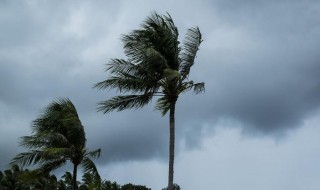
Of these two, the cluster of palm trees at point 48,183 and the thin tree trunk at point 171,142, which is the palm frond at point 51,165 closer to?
the cluster of palm trees at point 48,183

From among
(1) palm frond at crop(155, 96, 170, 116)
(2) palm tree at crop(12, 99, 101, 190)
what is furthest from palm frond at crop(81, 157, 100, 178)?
(1) palm frond at crop(155, 96, 170, 116)

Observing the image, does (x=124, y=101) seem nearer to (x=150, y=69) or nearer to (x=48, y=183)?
(x=150, y=69)

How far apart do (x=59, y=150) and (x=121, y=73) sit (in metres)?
5.81

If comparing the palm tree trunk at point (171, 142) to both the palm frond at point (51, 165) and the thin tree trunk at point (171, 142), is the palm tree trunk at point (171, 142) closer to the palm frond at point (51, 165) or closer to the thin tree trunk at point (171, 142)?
the thin tree trunk at point (171, 142)

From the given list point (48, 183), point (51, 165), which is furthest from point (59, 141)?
point (48, 183)

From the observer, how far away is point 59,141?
25.5m

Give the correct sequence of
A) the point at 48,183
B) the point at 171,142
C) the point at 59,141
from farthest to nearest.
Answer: the point at 48,183, the point at 59,141, the point at 171,142

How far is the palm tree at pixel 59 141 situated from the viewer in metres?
24.7

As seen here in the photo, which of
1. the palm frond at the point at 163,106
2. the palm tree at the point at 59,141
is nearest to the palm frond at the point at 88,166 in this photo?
the palm tree at the point at 59,141

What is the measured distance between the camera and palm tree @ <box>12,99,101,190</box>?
2472 centimetres

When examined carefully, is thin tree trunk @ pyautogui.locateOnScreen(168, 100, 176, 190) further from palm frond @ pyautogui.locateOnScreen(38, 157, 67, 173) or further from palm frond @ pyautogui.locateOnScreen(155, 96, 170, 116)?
palm frond @ pyautogui.locateOnScreen(38, 157, 67, 173)

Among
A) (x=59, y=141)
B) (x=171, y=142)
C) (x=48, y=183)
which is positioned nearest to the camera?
(x=171, y=142)

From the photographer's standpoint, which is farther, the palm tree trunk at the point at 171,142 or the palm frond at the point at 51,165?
the palm frond at the point at 51,165

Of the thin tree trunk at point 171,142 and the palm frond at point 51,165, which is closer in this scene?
the thin tree trunk at point 171,142
